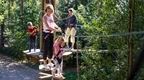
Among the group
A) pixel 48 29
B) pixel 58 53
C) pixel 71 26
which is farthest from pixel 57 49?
pixel 71 26

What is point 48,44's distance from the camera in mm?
8547

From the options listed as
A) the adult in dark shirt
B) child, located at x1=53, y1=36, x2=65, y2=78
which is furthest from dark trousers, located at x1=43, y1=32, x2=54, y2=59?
the adult in dark shirt

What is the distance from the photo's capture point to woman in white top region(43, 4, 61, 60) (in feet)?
26.9

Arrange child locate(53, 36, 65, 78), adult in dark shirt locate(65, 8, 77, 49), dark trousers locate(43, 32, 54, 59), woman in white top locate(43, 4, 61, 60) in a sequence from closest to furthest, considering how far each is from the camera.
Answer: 1. woman in white top locate(43, 4, 61, 60)
2. dark trousers locate(43, 32, 54, 59)
3. child locate(53, 36, 65, 78)
4. adult in dark shirt locate(65, 8, 77, 49)

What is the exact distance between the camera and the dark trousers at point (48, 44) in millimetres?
8422

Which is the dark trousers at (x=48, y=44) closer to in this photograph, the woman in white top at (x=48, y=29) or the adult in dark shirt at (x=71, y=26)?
the woman in white top at (x=48, y=29)

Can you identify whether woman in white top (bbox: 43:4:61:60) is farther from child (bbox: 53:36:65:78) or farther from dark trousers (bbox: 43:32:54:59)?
child (bbox: 53:36:65:78)

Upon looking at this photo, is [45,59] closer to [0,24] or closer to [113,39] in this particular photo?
[113,39]

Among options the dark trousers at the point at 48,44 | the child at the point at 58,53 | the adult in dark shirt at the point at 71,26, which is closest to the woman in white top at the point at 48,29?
the dark trousers at the point at 48,44

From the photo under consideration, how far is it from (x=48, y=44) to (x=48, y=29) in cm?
38

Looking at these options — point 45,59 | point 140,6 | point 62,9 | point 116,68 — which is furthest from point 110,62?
point 62,9

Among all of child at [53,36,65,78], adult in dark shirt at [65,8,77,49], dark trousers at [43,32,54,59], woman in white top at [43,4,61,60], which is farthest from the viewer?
adult in dark shirt at [65,8,77,49]

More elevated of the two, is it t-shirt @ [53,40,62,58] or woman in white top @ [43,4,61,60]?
woman in white top @ [43,4,61,60]

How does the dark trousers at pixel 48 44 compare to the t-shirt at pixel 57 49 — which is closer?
the dark trousers at pixel 48 44
